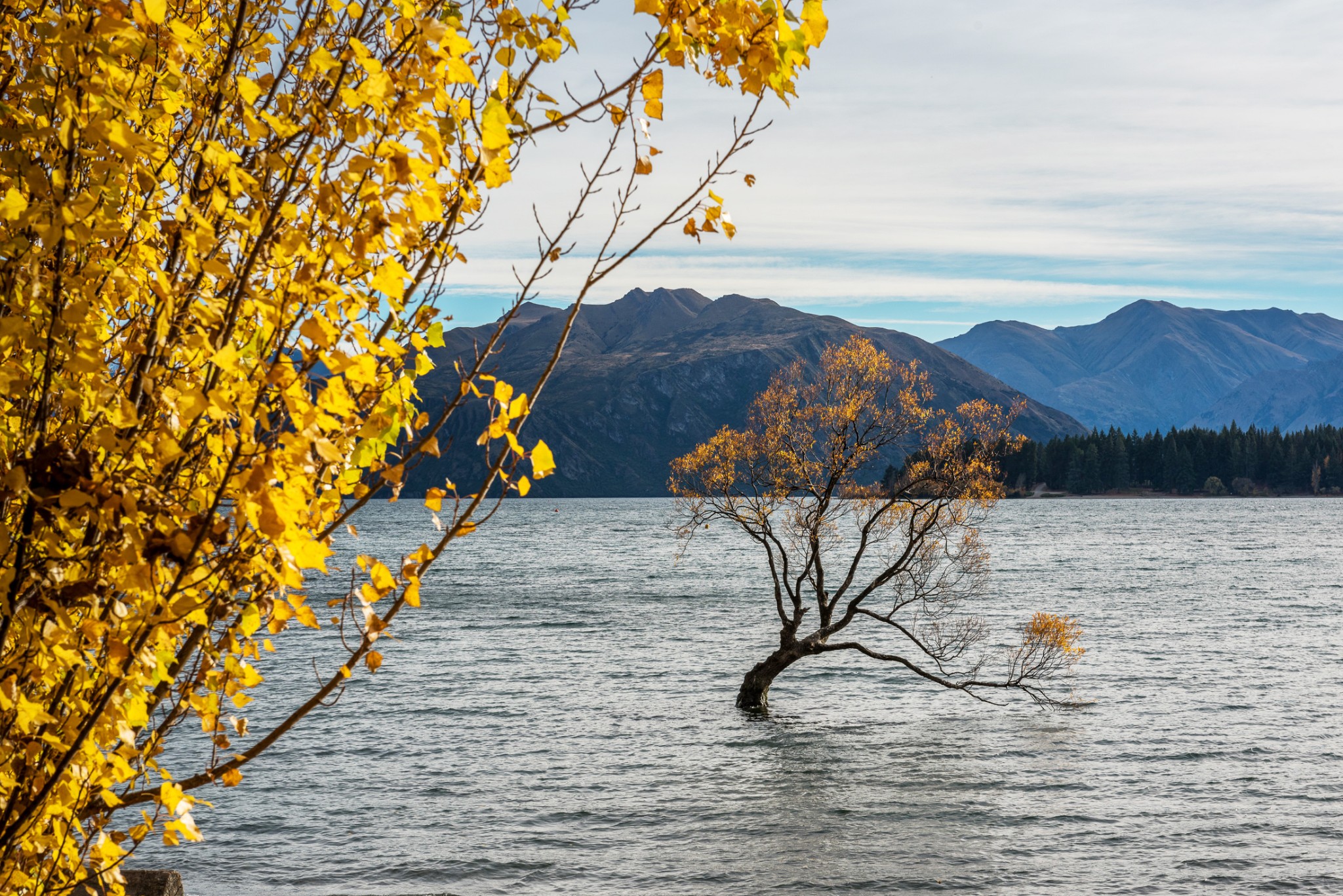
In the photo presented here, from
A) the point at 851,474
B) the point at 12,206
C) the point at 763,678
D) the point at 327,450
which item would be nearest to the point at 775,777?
the point at 763,678

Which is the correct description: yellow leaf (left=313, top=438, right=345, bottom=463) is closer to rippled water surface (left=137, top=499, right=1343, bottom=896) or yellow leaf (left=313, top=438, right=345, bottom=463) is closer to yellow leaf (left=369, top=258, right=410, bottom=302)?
yellow leaf (left=369, top=258, right=410, bottom=302)

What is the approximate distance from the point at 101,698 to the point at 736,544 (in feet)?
502

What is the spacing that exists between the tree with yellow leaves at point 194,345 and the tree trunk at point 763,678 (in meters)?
24.4

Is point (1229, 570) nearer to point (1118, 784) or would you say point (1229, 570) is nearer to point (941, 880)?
point (1118, 784)

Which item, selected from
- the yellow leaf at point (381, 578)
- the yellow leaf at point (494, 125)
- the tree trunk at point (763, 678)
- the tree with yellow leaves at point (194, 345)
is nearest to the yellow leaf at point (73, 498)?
the tree with yellow leaves at point (194, 345)

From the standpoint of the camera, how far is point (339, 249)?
2.62 metres

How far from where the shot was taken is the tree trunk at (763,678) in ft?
89.4

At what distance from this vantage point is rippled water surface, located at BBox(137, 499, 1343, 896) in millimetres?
21047

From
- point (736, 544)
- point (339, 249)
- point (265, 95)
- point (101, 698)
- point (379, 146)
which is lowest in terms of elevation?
point (736, 544)

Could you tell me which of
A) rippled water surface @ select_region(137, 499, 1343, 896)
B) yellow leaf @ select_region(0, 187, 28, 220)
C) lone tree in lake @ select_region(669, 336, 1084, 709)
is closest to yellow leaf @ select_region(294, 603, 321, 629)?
yellow leaf @ select_region(0, 187, 28, 220)

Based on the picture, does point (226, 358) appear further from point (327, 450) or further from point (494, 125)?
point (494, 125)

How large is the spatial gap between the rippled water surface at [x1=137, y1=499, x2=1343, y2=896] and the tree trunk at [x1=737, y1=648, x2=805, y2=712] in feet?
2.40

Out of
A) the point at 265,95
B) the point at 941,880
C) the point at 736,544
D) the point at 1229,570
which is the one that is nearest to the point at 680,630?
the point at 941,880

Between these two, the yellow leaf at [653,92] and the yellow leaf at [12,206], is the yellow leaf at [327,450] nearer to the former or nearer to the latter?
the yellow leaf at [12,206]
